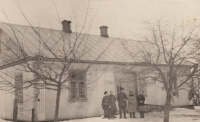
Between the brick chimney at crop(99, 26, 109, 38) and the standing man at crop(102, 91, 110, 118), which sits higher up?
the brick chimney at crop(99, 26, 109, 38)

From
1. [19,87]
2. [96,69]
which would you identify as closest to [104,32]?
[96,69]

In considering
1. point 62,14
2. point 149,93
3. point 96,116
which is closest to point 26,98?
point 96,116

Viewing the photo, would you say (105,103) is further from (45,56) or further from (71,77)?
(45,56)

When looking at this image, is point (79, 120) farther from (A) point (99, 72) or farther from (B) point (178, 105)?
(B) point (178, 105)

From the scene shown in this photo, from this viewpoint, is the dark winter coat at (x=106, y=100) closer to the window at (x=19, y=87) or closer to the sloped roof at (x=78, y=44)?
the sloped roof at (x=78, y=44)

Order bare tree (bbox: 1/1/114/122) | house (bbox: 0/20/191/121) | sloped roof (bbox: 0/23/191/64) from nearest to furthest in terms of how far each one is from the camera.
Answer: bare tree (bbox: 1/1/114/122) < house (bbox: 0/20/191/121) < sloped roof (bbox: 0/23/191/64)

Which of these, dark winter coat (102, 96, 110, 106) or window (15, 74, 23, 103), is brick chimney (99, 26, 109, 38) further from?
window (15, 74, 23, 103)

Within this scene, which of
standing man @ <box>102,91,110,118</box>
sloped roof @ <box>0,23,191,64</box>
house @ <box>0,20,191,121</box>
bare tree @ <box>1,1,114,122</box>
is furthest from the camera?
standing man @ <box>102,91,110,118</box>

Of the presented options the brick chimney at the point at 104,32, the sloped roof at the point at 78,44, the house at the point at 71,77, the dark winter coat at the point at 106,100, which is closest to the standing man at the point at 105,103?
the dark winter coat at the point at 106,100

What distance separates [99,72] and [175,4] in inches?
205

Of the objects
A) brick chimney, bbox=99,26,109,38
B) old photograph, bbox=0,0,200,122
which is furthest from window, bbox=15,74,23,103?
brick chimney, bbox=99,26,109,38

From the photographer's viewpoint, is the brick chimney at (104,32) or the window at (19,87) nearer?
the window at (19,87)

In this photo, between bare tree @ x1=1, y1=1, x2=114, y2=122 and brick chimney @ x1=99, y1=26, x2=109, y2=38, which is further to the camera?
brick chimney @ x1=99, y1=26, x2=109, y2=38

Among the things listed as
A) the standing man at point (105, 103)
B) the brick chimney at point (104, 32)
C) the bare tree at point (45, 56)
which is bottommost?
the standing man at point (105, 103)
